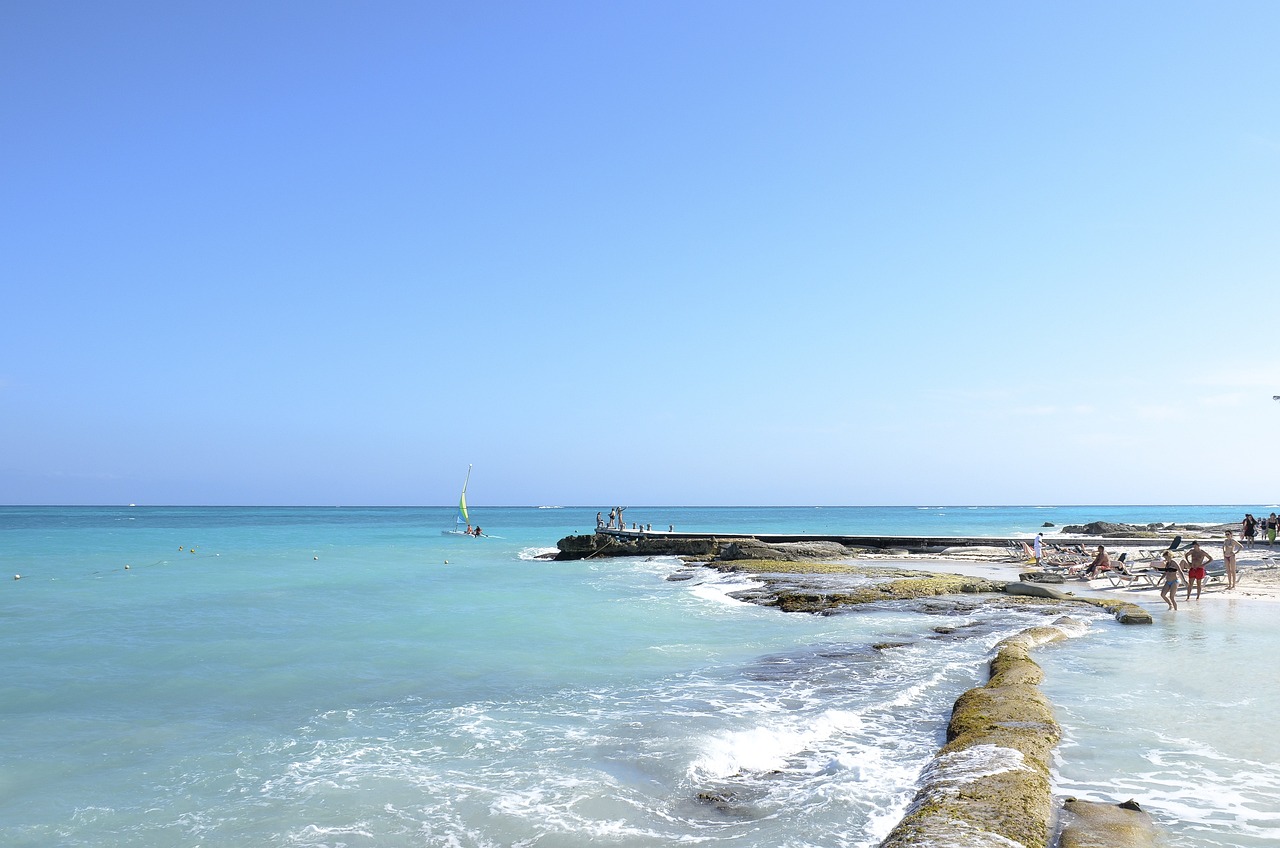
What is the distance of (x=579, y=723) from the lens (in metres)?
10.9

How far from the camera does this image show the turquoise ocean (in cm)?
751

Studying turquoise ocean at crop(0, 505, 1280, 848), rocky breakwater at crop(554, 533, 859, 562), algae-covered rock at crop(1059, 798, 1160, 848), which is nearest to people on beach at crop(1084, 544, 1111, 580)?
turquoise ocean at crop(0, 505, 1280, 848)

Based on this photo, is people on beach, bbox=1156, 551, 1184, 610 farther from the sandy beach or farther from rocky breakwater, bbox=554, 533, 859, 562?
rocky breakwater, bbox=554, 533, 859, 562

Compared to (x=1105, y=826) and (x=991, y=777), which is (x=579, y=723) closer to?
(x=991, y=777)

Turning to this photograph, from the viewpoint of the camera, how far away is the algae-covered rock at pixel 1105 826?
19.5 ft

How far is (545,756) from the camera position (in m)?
9.47

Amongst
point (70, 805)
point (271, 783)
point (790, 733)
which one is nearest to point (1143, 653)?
point (790, 733)

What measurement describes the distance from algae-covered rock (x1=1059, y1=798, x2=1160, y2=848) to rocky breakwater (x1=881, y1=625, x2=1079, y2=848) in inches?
6.1

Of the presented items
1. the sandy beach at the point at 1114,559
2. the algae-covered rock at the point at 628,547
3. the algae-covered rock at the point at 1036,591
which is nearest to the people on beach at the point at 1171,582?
the sandy beach at the point at 1114,559

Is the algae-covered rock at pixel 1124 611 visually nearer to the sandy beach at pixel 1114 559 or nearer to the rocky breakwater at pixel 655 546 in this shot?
the sandy beach at pixel 1114 559

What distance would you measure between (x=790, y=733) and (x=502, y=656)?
7559 millimetres

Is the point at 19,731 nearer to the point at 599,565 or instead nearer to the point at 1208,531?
the point at 599,565

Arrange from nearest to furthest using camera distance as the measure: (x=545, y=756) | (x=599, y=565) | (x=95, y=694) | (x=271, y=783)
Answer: (x=271, y=783) < (x=545, y=756) < (x=95, y=694) < (x=599, y=565)

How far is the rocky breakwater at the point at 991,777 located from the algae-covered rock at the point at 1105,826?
155mm
